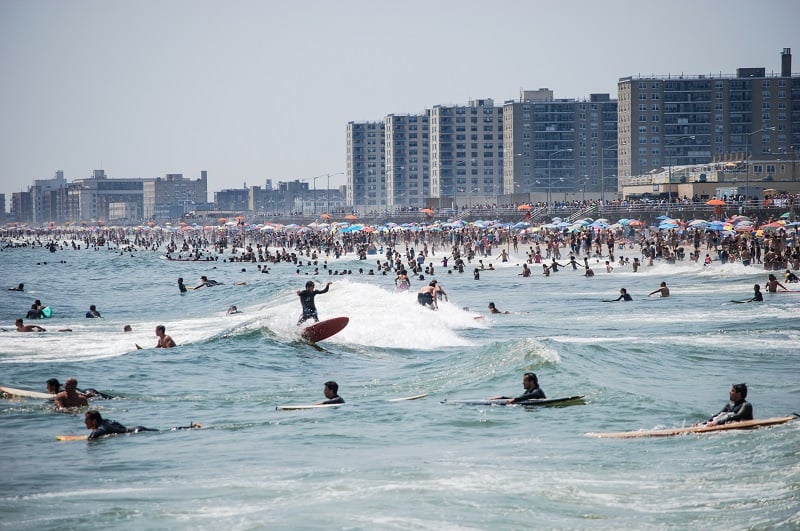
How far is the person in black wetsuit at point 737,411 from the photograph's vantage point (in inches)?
569

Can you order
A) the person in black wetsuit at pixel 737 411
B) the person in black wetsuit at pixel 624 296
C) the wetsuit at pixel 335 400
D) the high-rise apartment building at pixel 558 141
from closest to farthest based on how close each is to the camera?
the person in black wetsuit at pixel 737 411, the wetsuit at pixel 335 400, the person in black wetsuit at pixel 624 296, the high-rise apartment building at pixel 558 141

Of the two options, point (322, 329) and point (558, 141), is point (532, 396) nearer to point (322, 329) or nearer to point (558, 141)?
point (322, 329)

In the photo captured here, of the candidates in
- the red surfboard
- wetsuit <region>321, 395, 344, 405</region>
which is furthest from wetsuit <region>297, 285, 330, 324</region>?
wetsuit <region>321, 395, 344, 405</region>

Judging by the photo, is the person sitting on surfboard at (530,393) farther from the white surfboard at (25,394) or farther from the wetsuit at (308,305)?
the wetsuit at (308,305)

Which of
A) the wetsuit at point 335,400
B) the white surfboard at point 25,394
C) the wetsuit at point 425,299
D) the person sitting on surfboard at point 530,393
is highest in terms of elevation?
the wetsuit at point 425,299

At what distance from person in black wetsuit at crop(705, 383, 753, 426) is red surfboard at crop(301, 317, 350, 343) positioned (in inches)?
508

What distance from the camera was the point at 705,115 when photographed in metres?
166

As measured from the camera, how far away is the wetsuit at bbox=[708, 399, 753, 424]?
14445 mm

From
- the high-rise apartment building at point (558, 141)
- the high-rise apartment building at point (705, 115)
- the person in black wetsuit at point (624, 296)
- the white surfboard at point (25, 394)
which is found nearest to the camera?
the white surfboard at point (25, 394)

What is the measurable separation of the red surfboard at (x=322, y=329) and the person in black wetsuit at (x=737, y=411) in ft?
42.3

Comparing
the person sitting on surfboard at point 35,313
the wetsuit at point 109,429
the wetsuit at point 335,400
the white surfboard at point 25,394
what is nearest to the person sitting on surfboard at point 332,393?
the wetsuit at point 335,400

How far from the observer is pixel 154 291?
5316 centimetres

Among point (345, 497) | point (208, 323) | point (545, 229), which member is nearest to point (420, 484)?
point (345, 497)

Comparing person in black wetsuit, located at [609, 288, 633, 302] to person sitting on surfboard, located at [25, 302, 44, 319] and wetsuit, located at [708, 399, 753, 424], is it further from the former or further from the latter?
wetsuit, located at [708, 399, 753, 424]
